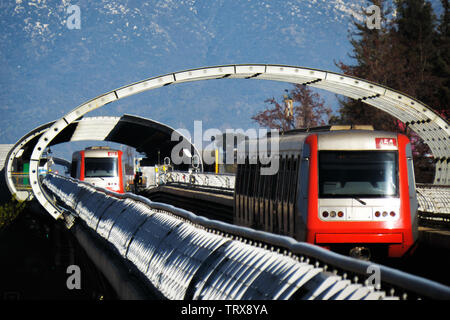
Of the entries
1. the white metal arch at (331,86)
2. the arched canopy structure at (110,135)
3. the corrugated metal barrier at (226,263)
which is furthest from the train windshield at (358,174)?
the arched canopy structure at (110,135)

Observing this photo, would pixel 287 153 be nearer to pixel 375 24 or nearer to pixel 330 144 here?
pixel 330 144

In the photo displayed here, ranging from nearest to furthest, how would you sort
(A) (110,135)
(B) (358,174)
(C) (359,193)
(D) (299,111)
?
(C) (359,193), (B) (358,174), (A) (110,135), (D) (299,111)

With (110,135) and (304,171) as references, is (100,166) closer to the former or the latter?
(304,171)

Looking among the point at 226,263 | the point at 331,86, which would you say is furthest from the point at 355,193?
the point at 331,86

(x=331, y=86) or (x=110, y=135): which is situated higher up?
(x=331, y=86)

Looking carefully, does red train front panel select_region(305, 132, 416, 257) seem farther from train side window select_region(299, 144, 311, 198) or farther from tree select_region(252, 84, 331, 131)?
tree select_region(252, 84, 331, 131)

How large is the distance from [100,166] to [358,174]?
2902cm

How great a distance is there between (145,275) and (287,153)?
292 inches

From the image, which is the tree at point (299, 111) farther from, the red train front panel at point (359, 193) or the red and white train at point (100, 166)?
the red train front panel at point (359, 193)

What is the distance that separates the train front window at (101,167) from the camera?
42.5 metres

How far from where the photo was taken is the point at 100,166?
1677 inches

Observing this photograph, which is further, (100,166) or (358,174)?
(100,166)

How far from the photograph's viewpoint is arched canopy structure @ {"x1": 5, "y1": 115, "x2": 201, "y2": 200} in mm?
60125
